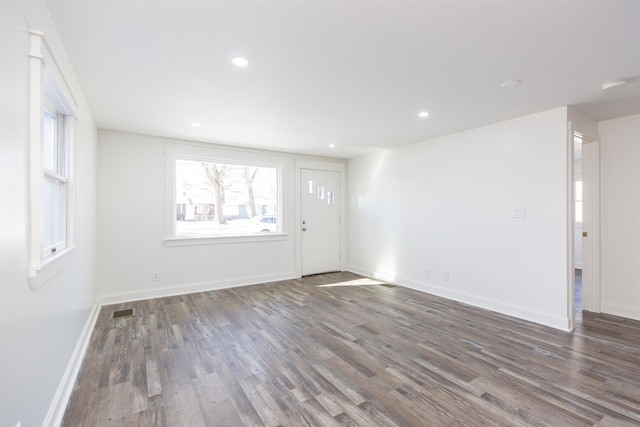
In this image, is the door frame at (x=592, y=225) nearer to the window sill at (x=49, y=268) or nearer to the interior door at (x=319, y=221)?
the interior door at (x=319, y=221)

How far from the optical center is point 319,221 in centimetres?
596

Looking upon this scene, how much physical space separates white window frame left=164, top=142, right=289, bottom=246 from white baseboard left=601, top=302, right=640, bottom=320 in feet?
15.0

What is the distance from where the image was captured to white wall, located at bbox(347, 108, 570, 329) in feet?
10.7

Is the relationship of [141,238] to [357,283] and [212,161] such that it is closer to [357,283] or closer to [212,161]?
[212,161]

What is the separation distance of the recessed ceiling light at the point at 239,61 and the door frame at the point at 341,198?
340 cm

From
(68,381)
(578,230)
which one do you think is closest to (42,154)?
(68,381)

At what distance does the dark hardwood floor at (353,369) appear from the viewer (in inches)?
73.5

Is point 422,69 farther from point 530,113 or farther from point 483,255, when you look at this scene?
point 483,255

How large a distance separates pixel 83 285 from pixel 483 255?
4500 mm

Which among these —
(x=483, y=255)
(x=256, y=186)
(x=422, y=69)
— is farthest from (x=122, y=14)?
(x=483, y=255)

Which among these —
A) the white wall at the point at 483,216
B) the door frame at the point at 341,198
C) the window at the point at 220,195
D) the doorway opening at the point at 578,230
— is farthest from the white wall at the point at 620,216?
the window at the point at 220,195

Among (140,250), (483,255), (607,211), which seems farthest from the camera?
(140,250)

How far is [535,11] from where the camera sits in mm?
1672

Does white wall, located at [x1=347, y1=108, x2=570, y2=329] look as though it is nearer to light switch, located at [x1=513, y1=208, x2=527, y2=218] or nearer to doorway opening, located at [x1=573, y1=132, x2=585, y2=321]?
light switch, located at [x1=513, y1=208, x2=527, y2=218]
